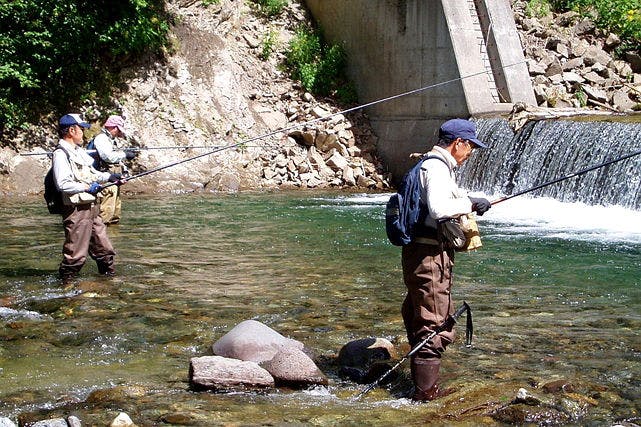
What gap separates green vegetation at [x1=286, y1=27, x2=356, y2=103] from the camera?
23578 mm

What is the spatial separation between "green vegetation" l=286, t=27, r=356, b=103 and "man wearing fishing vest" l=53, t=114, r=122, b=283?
47.8 ft

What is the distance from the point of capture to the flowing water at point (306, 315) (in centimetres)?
561

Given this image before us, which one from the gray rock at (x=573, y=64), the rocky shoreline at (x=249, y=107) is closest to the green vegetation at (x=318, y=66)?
the rocky shoreline at (x=249, y=107)

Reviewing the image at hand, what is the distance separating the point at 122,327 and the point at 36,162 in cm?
1311

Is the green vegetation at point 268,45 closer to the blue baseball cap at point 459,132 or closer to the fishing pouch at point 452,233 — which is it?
the blue baseball cap at point 459,132

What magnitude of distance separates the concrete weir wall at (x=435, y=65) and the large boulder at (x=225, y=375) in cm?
1359

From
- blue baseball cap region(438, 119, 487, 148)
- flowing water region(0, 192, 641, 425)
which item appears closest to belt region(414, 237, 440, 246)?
blue baseball cap region(438, 119, 487, 148)

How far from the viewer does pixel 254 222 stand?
15055 mm

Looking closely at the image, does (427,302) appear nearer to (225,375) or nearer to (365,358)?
(365,358)

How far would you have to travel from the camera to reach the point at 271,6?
24.8m

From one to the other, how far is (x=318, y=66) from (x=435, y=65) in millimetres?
4504

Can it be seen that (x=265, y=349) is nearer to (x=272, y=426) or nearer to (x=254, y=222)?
(x=272, y=426)

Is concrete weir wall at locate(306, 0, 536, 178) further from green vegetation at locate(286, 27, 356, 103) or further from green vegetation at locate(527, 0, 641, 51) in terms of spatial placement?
green vegetation at locate(527, 0, 641, 51)

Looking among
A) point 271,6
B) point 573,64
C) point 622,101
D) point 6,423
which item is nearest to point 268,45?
point 271,6
